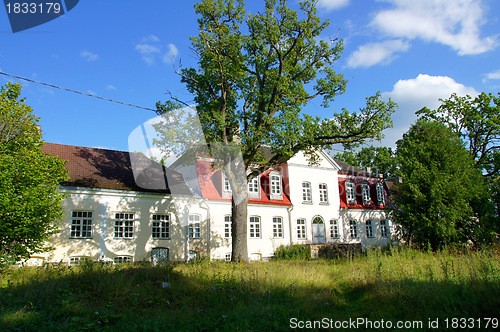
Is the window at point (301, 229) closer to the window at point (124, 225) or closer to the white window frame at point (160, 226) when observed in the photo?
the white window frame at point (160, 226)

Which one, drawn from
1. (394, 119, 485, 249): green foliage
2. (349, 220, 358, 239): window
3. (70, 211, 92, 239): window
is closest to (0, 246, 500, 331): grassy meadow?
(70, 211, 92, 239): window

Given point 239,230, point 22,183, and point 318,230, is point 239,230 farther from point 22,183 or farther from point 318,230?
point 318,230

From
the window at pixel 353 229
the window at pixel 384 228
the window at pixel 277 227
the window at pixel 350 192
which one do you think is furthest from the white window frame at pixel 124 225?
the window at pixel 384 228

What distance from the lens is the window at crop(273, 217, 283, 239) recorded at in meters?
23.8

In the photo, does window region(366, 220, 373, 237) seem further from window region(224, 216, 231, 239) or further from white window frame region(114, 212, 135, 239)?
white window frame region(114, 212, 135, 239)

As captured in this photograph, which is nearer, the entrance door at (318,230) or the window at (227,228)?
the window at (227,228)

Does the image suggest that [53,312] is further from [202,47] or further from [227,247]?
[227,247]

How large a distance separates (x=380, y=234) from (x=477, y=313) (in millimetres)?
24829

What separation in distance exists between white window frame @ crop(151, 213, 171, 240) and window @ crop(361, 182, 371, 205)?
57.0 ft

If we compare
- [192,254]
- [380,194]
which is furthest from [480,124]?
[192,254]

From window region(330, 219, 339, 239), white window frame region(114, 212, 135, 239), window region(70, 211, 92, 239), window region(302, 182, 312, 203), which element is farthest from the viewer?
window region(330, 219, 339, 239)

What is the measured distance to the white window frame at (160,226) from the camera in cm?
1930

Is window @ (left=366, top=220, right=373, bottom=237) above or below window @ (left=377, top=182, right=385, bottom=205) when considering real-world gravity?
below

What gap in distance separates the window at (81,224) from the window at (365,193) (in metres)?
21.5
